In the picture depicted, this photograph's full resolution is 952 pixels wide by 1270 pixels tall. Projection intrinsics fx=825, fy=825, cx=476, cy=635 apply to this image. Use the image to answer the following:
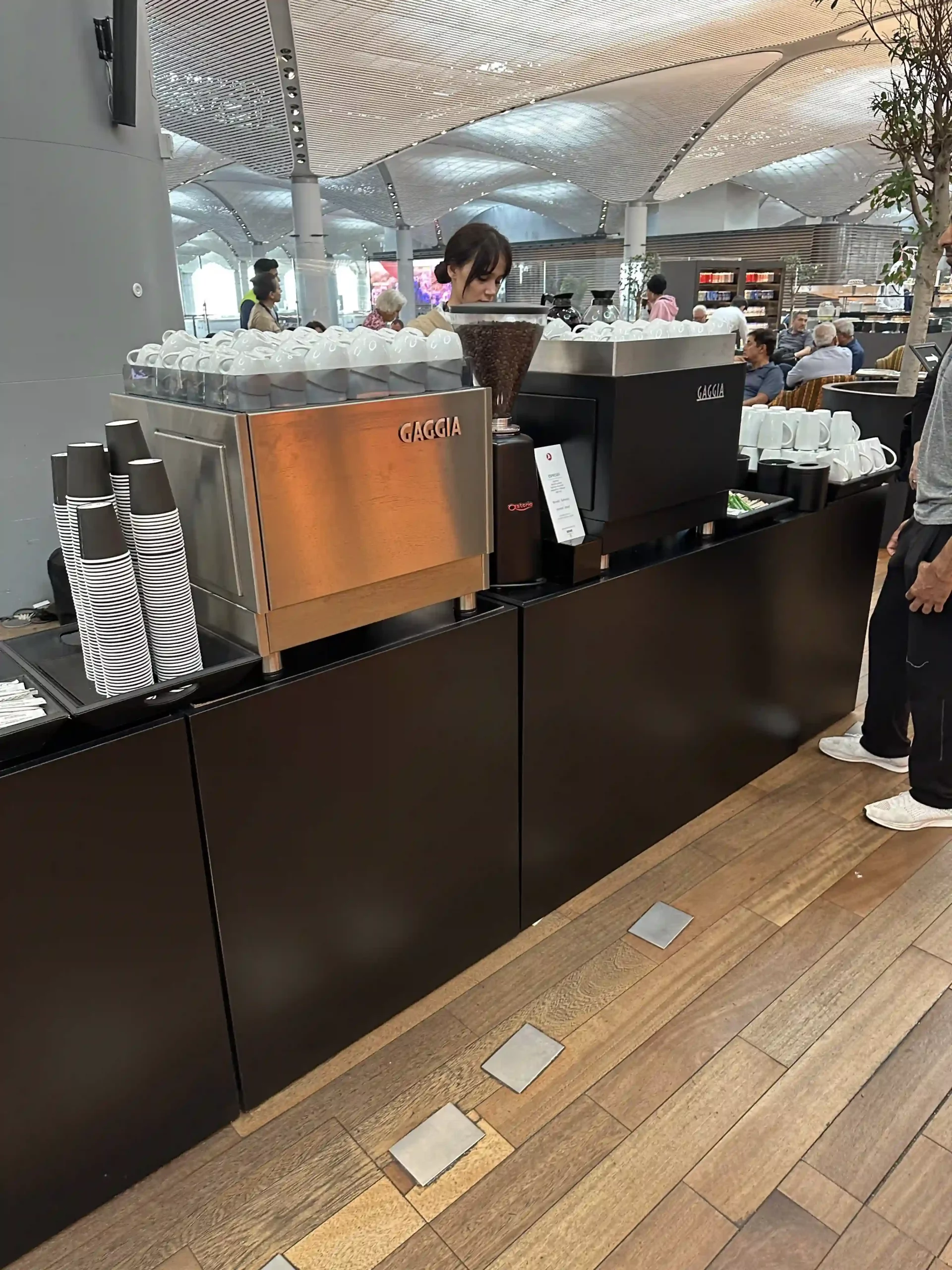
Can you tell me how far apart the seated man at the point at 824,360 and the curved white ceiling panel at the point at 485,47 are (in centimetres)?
595

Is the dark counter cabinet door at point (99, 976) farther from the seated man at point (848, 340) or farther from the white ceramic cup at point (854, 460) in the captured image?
the seated man at point (848, 340)

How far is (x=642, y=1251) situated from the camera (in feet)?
4.21

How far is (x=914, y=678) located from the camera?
2197 mm

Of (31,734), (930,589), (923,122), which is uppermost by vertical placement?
(923,122)

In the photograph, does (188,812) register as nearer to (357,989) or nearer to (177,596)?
(177,596)

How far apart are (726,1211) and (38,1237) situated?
109 centimetres

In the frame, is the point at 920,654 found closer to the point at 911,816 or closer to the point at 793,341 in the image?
the point at 911,816

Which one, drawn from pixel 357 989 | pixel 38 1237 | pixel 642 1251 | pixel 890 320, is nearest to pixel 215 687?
pixel 357 989

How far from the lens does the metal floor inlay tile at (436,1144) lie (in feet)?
4.64

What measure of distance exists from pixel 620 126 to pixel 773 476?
1674 cm

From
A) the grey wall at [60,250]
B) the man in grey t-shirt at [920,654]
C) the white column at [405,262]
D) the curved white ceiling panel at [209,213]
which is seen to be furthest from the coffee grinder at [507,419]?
the curved white ceiling panel at [209,213]

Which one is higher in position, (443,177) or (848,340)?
(443,177)

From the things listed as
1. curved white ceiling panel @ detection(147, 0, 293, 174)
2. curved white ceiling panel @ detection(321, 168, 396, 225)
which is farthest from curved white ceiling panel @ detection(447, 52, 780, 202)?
curved white ceiling panel @ detection(147, 0, 293, 174)

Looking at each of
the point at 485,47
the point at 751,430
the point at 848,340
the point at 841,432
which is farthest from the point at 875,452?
the point at 485,47
